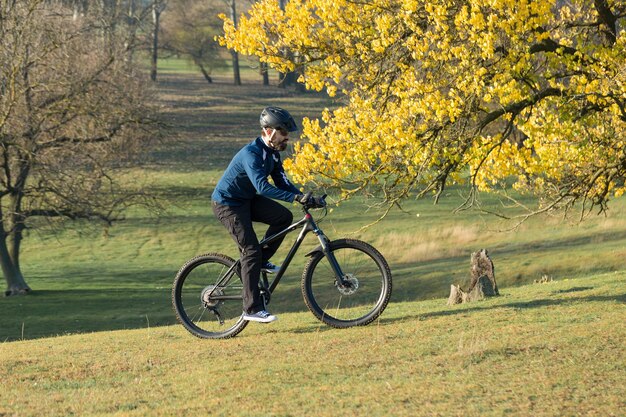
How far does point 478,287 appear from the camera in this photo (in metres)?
13.4

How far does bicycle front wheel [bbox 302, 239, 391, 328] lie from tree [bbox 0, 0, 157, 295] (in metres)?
17.0

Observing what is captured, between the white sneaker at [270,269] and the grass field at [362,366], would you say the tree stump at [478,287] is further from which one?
the white sneaker at [270,269]

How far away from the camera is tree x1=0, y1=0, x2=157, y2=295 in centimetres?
2531

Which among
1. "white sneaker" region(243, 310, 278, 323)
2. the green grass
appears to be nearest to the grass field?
the green grass

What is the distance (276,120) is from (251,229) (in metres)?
1.10

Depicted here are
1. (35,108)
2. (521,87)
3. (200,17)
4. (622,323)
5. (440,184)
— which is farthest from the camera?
(200,17)

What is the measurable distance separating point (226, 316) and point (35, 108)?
1820 centimetres

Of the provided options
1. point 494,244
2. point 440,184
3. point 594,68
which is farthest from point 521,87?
point 494,244

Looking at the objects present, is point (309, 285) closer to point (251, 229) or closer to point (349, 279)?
point (349, 279)

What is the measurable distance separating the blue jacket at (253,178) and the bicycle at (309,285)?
380mm

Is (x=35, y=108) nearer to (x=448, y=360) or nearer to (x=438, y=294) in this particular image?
(x=438, y=294)

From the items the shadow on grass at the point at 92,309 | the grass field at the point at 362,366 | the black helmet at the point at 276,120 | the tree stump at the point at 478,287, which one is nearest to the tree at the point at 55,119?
the shadow on grass at the point at 92,309

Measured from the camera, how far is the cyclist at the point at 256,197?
901 centimetres

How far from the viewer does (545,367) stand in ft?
24.8
